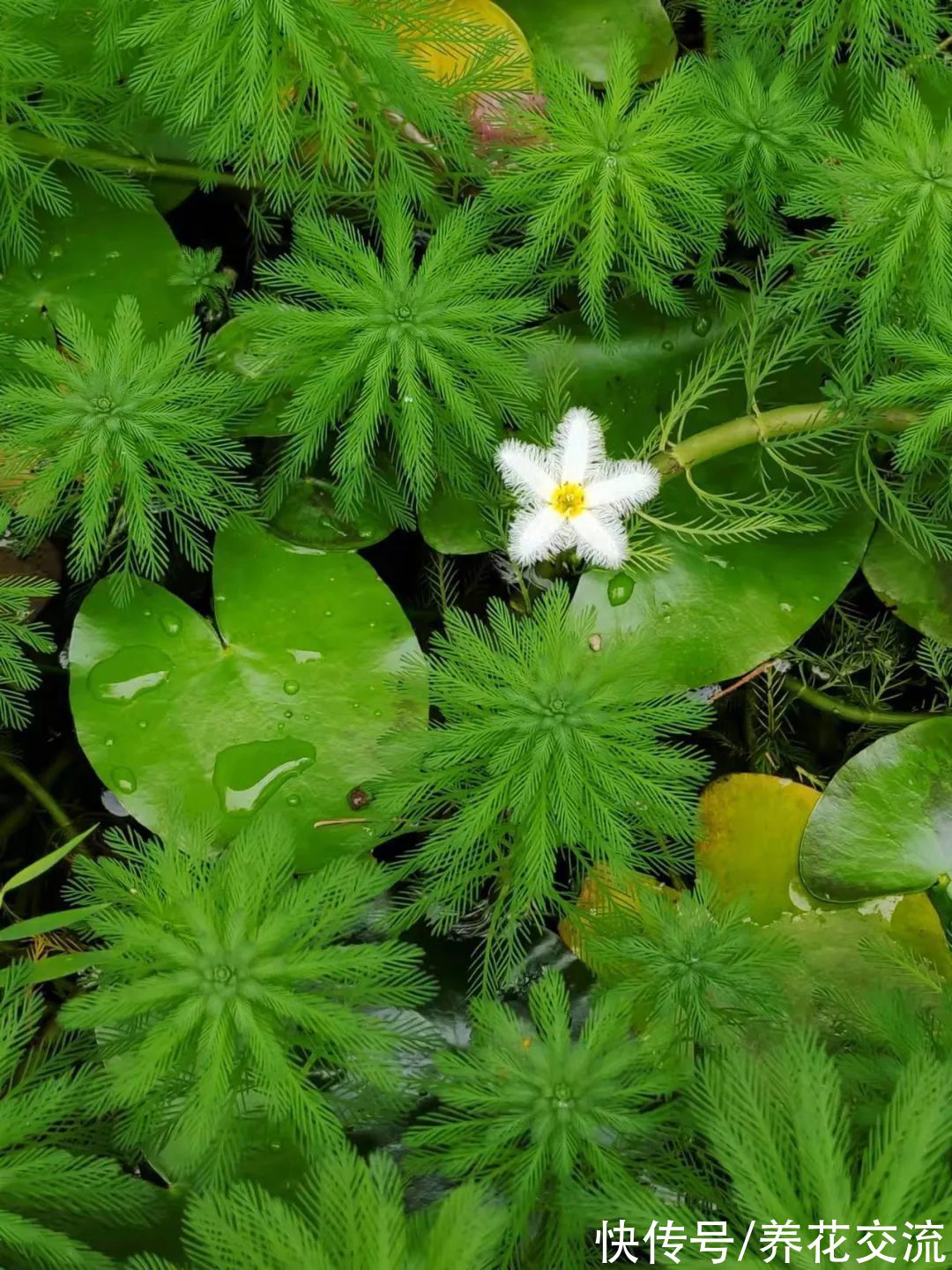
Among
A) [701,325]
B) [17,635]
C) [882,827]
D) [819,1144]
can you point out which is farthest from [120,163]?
[819,1144]

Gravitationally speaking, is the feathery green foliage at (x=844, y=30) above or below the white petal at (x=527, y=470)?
above

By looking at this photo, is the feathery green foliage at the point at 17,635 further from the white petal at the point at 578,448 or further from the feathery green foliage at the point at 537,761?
the white petal at the point at 578,448

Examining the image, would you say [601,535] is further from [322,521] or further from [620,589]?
[322,521]

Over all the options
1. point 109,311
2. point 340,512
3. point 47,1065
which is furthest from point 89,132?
point 47,1065

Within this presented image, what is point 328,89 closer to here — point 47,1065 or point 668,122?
point 668,122

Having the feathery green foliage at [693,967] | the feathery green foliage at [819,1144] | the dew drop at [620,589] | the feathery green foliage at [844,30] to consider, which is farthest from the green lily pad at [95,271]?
the feathery green foliage at [819,1144]

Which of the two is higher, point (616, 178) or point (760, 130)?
point (760, 130)
